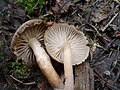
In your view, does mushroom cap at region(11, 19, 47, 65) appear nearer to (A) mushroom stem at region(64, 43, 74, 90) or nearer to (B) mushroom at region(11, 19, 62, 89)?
(B) mushroom at region(11, 19, 62, 89)

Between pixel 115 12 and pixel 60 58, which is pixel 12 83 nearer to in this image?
pixel 60 58

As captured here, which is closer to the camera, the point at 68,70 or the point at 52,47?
the point at 68,70

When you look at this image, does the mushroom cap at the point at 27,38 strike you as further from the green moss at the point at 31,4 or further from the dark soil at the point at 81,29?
the green moss at the point at 31,4

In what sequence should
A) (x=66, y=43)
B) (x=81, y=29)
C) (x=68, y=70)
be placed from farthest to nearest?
(x=81, y=29) < (x=66, y=43) < (x=68, y=70)

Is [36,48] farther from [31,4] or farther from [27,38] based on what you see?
[31,4]

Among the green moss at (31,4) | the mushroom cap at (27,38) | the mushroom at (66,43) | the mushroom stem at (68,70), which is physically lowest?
the mushroom stem at (68,70)

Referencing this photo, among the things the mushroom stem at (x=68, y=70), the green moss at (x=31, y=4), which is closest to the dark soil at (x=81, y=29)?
the green moss at (x=31, y=4)

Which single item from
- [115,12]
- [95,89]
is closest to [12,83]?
[95,89]

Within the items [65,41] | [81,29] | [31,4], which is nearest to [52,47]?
[65,41]
